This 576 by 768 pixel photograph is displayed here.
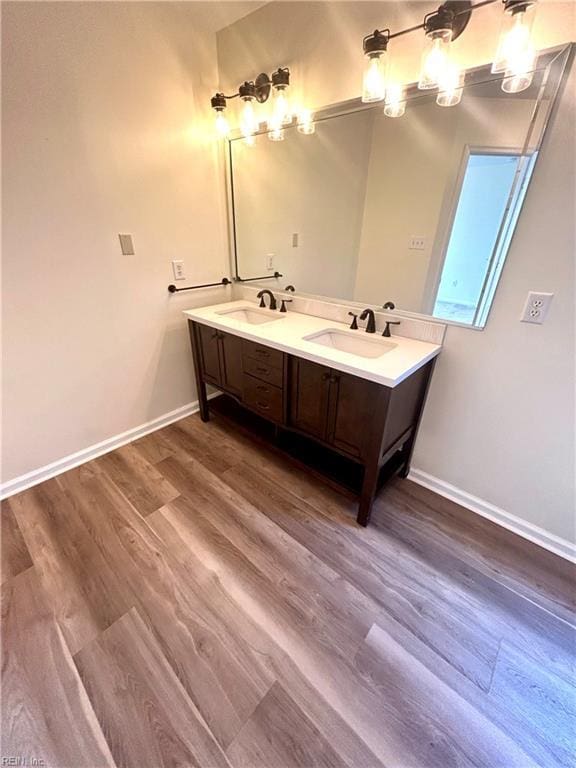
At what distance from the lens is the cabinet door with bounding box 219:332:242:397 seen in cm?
184

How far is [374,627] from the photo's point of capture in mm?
1173

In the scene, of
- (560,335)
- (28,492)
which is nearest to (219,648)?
(28,492)

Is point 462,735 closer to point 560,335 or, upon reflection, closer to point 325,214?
point 560,335

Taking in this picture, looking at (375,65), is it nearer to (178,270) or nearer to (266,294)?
(266,294)

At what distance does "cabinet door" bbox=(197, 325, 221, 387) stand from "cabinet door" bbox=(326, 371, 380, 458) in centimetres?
88

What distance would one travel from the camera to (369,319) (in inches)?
64.9

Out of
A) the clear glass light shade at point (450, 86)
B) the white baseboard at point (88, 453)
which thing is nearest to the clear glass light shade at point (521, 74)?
the clear glass light shade at point (450, 86)

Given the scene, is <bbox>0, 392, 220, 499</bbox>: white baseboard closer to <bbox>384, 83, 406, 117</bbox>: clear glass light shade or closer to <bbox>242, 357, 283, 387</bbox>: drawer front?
<bbox>242, 357, 283, 387</bbox>: drawer front

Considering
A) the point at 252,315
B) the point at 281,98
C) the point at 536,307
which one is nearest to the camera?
the point at 536,307

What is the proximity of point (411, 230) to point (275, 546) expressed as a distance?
1.64 metres

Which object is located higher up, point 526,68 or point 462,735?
point 526,68

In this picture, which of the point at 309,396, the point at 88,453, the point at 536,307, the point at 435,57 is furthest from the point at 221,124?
the point at 88,453

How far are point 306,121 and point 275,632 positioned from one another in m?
2.35

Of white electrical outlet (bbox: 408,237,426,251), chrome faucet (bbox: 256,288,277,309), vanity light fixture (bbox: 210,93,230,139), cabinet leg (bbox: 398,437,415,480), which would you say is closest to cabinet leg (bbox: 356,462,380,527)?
cabinet leg (bbox: 398,437,415,480)
